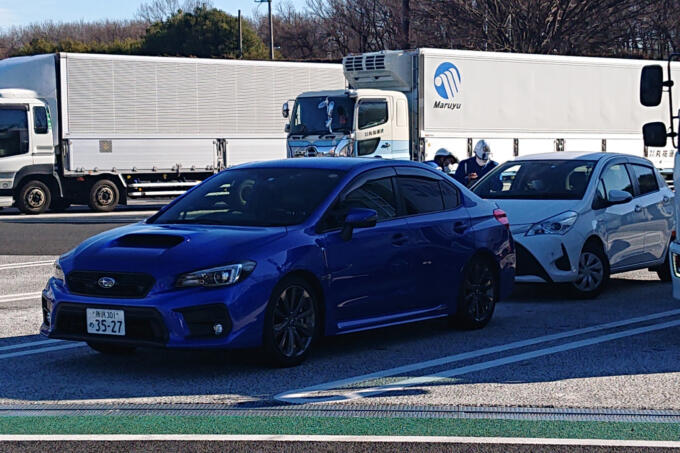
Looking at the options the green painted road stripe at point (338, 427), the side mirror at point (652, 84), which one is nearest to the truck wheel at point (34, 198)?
the side mirror at point (652, 84)

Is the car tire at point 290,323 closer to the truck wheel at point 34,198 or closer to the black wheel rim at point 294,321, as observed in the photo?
the black wheel rim at point 294,321

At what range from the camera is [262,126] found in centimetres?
2962

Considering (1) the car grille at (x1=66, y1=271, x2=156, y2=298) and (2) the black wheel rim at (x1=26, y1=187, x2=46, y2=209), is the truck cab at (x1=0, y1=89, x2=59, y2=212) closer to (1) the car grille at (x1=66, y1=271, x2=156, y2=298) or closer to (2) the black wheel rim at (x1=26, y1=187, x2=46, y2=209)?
(2) the black wheel rim at (x1=26, y1=187, x2=46, y2=209)

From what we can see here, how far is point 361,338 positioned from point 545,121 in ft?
64.0

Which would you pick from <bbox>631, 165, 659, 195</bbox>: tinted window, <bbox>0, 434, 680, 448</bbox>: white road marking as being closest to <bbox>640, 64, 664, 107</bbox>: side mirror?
<bbox>631, 165, 659, 195</bbox>: tinted window

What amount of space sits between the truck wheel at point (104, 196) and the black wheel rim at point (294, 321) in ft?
64.9

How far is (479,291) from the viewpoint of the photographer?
9.95m

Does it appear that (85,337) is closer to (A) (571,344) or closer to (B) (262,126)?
(A) (571,344)

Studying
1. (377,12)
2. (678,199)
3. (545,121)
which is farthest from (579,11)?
(678,199)

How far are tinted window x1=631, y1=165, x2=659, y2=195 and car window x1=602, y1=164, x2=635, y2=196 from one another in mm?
211

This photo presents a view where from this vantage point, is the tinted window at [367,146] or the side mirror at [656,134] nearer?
the side mirror at [656,134]

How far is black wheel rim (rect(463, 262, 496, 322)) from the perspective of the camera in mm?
9812

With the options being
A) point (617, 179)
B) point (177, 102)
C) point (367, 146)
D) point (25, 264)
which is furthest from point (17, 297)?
point (177, 102)

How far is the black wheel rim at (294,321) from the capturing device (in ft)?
26.2
